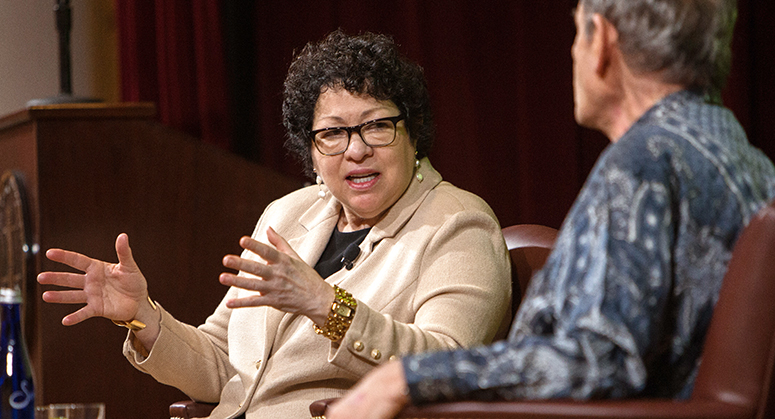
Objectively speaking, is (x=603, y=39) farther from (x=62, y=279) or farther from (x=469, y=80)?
(x=469, y=80)

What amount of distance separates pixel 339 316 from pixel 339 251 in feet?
1.52

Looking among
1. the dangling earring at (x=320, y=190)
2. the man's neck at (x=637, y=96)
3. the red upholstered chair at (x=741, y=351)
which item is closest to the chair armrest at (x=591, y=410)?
the red upholstered chair at (x=741, y=351)

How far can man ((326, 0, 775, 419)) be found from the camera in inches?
40.5

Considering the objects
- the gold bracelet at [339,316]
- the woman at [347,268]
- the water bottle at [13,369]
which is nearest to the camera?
the water bottle at [13,369]

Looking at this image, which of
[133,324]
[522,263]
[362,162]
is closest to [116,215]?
[133,324]

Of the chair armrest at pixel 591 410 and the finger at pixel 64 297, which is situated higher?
the chair armrest at pixel 591 410

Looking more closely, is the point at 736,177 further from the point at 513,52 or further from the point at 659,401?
the point at 513,52

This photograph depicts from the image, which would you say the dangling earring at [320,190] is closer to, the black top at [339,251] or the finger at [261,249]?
the black top at [339,251]

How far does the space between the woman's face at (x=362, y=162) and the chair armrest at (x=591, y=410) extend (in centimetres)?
95

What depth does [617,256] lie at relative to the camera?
103 cm

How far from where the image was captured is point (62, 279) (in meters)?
1.86

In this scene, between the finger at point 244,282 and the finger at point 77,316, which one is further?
the finger at point 77,316

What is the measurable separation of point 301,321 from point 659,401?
104 centimetres

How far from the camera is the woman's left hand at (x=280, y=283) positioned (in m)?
1.48
